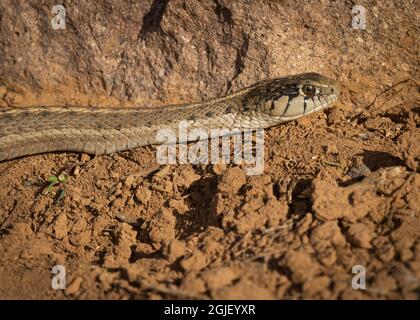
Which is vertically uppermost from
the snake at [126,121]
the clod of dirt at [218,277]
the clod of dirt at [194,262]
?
the snake at [126,121]

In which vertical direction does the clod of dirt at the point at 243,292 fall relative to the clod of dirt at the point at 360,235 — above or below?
below

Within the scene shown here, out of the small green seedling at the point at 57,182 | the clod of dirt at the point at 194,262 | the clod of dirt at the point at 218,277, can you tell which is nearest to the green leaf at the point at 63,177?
the small green seedling at the point at 57,182

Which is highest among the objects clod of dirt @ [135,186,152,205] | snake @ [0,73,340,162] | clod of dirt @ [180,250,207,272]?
snake @ [0,73,340,162]

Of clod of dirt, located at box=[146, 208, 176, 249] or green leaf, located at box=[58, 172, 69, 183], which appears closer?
clod of dirt, located at box=[146, 208, 176, 249]

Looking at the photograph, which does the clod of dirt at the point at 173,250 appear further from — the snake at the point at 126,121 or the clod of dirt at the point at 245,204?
the snake at the point at 126,121

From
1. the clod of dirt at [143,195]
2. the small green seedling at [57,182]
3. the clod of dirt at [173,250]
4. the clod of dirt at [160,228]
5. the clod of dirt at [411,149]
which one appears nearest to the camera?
the clod of dirt at [173,250]

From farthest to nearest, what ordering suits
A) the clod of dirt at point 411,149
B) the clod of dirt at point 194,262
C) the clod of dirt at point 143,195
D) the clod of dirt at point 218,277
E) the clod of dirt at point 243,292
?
the clod of dirt at point 143,195 → the clod of dirt at point 411,149 → the clod of dirt at point 194,262 → the clod of dirt at point 218,277 → the clod of dirt at point 243,292

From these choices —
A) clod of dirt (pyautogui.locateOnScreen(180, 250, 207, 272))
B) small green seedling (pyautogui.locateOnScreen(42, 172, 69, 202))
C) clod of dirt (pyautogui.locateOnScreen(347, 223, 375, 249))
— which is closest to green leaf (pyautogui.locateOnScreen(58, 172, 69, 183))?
small green seedling (pyautogui.locateOnScreen(42, 172, 69, 202))

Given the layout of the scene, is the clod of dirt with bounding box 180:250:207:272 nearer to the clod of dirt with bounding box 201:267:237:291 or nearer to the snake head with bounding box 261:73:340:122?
the clod of dirt with bounding box 201:267:237:291
